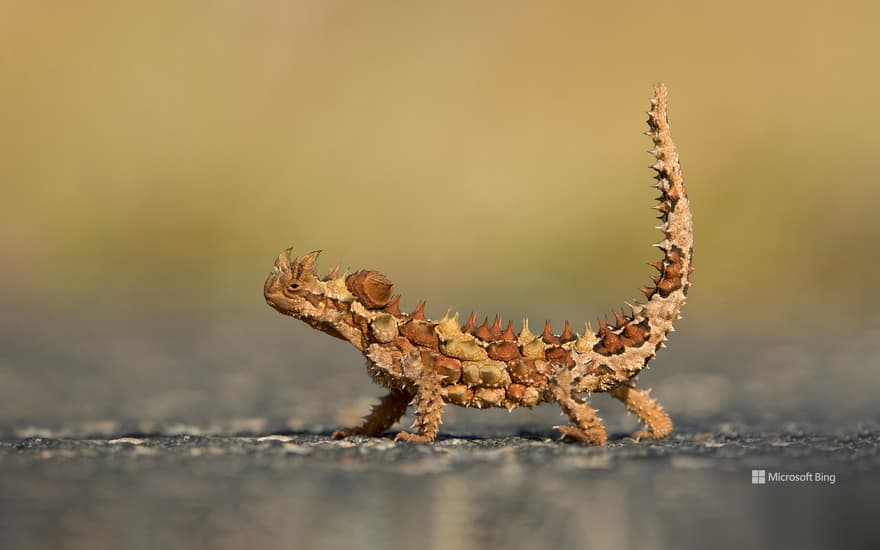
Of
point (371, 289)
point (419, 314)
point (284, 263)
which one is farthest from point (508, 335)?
point (284, 263)

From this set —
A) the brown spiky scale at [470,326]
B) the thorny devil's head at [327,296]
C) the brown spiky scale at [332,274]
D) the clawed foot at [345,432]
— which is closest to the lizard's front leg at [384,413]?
the clawed foot at [345,432]

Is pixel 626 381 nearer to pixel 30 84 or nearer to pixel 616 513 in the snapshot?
pixel 616 513

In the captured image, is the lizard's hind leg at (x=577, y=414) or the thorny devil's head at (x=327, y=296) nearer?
the lizard's hind leg at (x=577, y=414)

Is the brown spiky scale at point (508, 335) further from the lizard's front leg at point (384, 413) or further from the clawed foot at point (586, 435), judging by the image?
the lizard's front leg at point (384, 413)

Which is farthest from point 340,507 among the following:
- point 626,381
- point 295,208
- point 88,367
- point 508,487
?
point 295,208

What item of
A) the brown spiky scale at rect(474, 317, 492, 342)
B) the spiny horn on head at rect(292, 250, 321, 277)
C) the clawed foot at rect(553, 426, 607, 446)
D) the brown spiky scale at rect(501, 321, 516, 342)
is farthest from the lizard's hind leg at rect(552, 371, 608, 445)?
the spiny horn on head at rect(292, 250, 321, 277)

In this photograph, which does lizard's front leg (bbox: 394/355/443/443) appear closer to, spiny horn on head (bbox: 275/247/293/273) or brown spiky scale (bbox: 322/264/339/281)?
brown spiky scale (bbox: 322/264/339/281)
